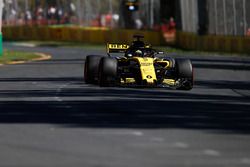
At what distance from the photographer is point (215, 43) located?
5722cm

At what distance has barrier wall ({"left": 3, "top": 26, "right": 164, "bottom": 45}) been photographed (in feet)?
228

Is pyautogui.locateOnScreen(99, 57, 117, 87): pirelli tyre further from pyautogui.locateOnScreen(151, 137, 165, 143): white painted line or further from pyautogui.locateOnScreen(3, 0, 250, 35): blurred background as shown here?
pyautogui.locateOnScreen(3, 0, 250, 35): blurred background

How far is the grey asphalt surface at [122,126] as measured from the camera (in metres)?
12.7

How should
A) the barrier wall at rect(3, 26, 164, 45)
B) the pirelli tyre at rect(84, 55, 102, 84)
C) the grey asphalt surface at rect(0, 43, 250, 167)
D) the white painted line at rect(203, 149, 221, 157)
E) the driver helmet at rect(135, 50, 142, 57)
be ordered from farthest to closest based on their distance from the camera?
1. the barrier wall at rect(3, 26, 164, 45)
2. the pirelli tyre at rect(84, 55, 102, 84)
3. the driver helmet at rect(135, 50, 142, 57)
4. the white painted line at rect(203, 149, 221, 157)
5. the grey asphalt surface at rect(0, 43, 250, 167)

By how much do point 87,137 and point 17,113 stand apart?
437cm

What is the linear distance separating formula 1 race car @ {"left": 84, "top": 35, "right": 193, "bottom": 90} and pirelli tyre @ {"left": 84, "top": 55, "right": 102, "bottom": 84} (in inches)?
18.3

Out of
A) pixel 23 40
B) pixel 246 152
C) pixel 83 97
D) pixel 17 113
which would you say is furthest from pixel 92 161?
pixel 23 40

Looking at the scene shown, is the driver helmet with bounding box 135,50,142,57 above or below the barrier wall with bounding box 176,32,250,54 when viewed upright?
above

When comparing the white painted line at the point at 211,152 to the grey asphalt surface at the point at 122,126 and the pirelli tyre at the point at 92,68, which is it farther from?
the pirelli tyre at the point at 92,68

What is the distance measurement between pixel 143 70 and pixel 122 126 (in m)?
9.54

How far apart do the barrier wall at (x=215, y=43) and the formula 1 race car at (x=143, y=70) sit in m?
26.5

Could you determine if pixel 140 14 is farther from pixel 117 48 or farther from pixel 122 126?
pixel 122 126

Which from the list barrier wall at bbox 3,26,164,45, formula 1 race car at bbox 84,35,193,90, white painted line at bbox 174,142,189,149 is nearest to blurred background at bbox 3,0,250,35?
barrier wall at bbox 3,26,164,45

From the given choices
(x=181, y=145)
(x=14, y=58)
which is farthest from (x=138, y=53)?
(x=14, y=58)
